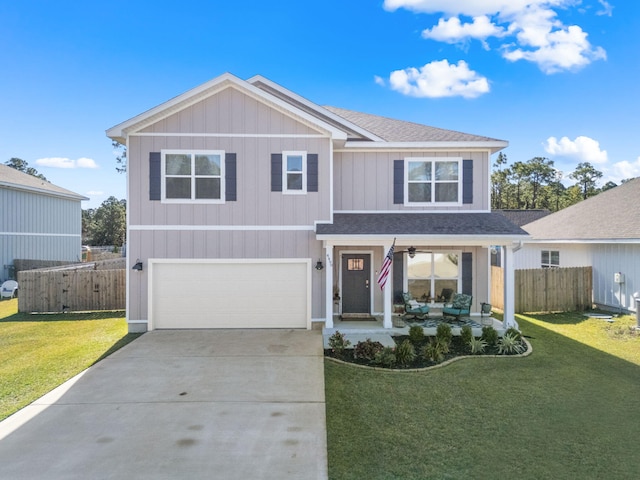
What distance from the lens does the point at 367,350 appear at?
829cm

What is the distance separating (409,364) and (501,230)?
16.4ft

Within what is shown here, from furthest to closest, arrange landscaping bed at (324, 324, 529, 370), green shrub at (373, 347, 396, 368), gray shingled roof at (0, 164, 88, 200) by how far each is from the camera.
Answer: gray shingled roof at (0, 164, 88, 200) → landscaping bed at (324, 324, 529, 370) → green shrub at (373, 347, 396, 368)

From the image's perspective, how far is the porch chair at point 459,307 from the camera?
10688 mm

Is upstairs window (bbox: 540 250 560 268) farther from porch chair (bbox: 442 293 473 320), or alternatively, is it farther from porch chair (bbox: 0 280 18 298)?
porch chair (bbox: 0 280 18 298)

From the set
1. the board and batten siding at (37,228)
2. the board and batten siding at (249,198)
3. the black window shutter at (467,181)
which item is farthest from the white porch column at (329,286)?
the board and batten siding at (37,228)

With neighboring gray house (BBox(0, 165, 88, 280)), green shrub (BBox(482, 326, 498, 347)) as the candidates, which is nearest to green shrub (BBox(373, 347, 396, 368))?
green shrub (BBox(482, 326, 498, 347))

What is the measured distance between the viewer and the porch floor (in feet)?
31.6

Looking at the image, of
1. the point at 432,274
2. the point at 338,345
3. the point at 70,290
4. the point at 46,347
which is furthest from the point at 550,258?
the point at 70,290

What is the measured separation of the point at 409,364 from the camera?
26.0ft

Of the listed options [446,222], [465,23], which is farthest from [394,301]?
[465,23]

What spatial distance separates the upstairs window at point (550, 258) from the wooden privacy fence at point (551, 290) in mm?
2806

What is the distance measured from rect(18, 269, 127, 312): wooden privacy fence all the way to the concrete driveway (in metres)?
6.06

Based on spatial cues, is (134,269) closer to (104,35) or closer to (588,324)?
(104,35)

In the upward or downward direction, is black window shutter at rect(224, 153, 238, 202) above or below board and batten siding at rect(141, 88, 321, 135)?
below
